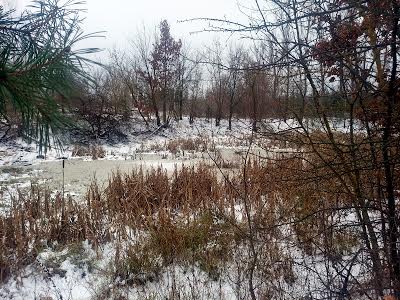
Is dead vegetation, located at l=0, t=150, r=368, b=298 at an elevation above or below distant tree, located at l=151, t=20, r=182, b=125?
below

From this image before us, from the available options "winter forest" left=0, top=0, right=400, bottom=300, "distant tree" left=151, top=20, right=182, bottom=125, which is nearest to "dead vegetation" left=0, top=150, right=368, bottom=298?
"winter forest" left=0, top=0, right=400, bottom=300

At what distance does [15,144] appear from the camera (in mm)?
13125

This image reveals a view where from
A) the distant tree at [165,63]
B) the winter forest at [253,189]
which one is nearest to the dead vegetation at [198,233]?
the winter forest at [253,189]

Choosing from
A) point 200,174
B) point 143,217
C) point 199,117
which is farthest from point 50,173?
point 199,117

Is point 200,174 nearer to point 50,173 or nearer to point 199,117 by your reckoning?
point 50,173

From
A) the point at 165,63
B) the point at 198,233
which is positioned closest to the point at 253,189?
the point at 198,233

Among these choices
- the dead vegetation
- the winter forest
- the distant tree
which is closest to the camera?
the winter forest

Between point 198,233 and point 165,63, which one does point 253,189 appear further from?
point 165,63

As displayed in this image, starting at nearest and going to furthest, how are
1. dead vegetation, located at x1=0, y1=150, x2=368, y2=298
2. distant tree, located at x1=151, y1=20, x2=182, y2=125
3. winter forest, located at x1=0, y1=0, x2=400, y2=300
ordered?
winter forest, located at x1=0, y1=0, x2=400, y2=300 → dead vegetation, located at x1=0, y1=150, x2=368, y2=298 → distant tree, located at x1=151, y1=20, x2=182, y2=125

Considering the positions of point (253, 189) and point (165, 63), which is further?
point (165, 63)

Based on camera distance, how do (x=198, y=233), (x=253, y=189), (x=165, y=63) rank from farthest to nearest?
(x=165, y=63) → (x=253, y=189) → (x=198, y=233)

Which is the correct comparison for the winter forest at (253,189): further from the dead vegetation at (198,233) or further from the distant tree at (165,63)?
the distant tree at (165,63)

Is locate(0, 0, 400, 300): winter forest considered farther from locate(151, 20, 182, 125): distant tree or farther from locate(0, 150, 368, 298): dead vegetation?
locate(151, 20, 182, 125): distant tree

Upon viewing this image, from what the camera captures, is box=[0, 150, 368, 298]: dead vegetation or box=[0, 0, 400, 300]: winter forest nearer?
box=[0, 0, 400, 300]: winter forest
